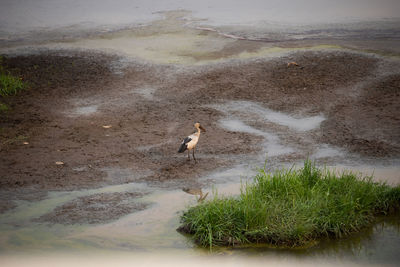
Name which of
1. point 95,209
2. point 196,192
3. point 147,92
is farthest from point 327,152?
point 147,92

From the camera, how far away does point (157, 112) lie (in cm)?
918

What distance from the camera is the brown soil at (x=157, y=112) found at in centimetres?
718

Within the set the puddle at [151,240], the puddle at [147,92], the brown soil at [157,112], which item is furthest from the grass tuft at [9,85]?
the puddle at [151,240]

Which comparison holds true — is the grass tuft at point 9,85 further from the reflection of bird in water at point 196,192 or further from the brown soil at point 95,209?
the reflection of bird in water at point 196,192

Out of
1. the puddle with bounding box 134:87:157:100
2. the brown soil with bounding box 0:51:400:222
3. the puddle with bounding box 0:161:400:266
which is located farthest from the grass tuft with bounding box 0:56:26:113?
the puddle with bounding box 0:161:400:266

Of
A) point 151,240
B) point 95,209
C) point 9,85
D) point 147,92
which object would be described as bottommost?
point 151,240

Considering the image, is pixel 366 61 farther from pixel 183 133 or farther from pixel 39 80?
pixel 39 80

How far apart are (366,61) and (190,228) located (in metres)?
7.12

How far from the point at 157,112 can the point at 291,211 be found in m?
4.14

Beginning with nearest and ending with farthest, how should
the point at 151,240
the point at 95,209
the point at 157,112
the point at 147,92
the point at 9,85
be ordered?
1. the point at 151,240
2. the point at 95,209
3. the point at 157,112
4. the point at 147,92
5. the point at 9,85

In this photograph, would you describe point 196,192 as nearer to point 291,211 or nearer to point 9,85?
point 291,211

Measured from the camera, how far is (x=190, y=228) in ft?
18.5

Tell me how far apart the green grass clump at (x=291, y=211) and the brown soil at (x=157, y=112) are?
1.14 m

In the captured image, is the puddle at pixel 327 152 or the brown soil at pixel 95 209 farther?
the puddle at pixel 327 152
